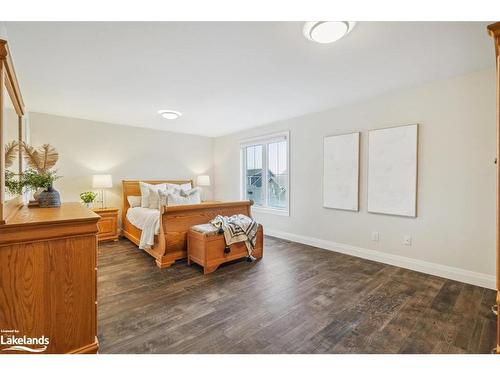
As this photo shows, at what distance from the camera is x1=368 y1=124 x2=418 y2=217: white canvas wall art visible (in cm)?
288

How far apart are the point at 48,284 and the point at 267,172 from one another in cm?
402

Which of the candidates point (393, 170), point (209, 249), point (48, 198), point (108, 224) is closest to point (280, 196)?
point (393, 170)

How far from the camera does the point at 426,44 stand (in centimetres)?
196

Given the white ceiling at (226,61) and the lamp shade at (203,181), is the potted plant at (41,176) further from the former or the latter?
the lamp shade at (203,181)

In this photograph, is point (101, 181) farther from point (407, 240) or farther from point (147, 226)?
point (407, 240)

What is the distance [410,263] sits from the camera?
2932 millimetres

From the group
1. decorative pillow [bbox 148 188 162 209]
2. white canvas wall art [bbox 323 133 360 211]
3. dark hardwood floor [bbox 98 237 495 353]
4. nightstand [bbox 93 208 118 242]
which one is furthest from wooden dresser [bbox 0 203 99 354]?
white canvas wall art [bbox 323 133 360 211]

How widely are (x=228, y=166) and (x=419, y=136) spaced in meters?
3.87

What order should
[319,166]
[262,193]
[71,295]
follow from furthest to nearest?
[262,193] < [319,166] < [71,295]

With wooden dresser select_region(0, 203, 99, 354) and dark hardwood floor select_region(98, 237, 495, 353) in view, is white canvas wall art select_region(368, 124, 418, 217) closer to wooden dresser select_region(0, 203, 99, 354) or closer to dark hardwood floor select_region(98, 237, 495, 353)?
dark hardwood floor select_region(98, 237, 495, 353)

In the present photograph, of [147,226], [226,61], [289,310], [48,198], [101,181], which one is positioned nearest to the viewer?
[48,198]

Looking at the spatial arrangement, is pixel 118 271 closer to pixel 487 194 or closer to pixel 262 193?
pixel 262 193

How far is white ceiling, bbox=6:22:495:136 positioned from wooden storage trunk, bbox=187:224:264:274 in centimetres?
179

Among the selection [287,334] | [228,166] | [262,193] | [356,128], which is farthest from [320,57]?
[228,166]
